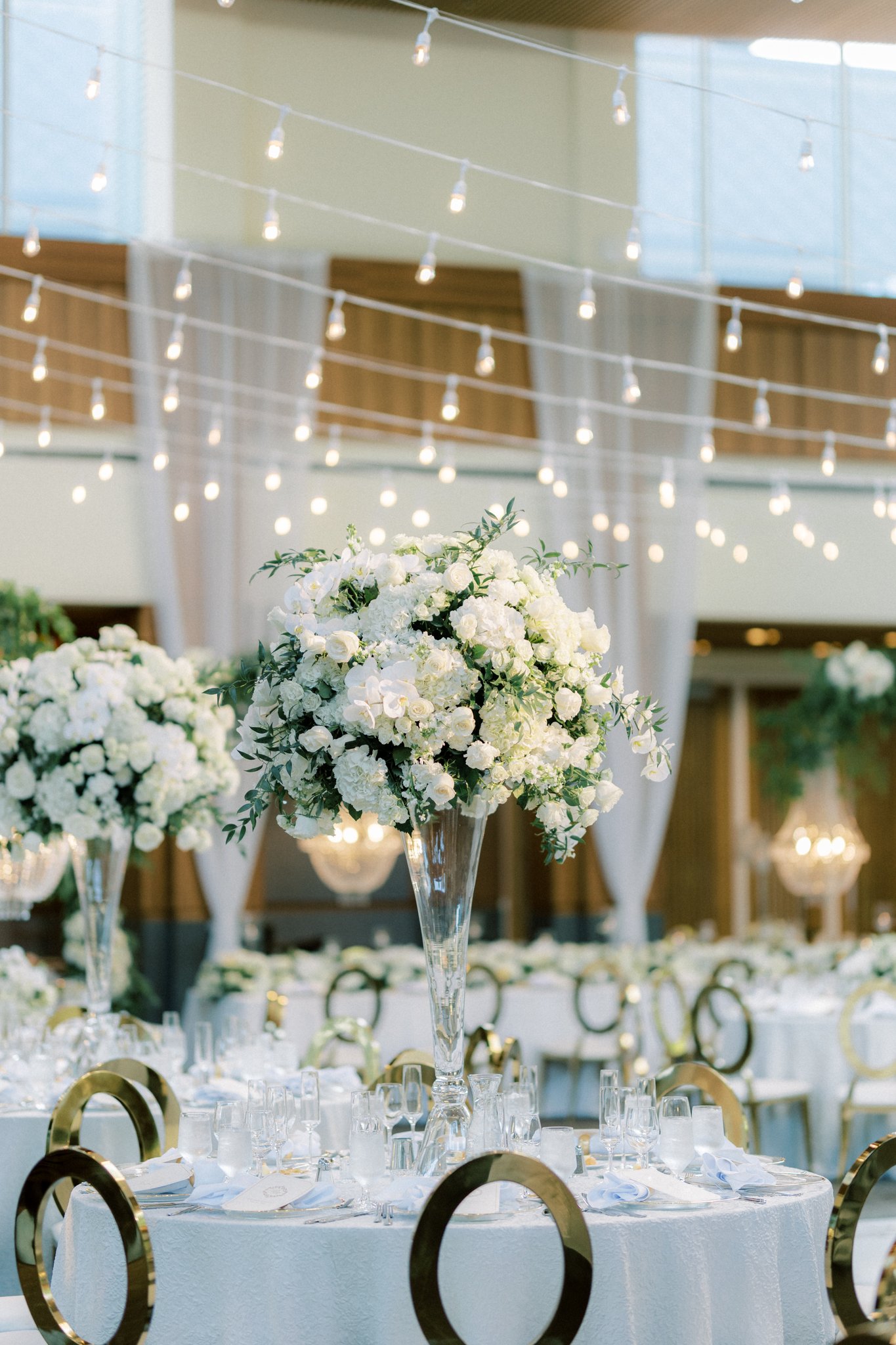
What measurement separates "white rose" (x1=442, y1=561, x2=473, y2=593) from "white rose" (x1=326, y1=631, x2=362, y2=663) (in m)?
0.22

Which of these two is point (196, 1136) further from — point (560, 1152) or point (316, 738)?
point (316, 738)

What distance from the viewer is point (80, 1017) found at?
251 inches

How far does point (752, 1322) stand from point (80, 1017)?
374cm

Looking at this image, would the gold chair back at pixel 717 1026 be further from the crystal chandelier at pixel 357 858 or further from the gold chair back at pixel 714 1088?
the crystal chandelier at pixel 357 858

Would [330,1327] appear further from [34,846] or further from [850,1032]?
[850,1032]

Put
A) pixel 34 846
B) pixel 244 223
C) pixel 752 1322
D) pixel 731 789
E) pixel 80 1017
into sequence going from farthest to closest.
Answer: pixel 731 789
pixel 244 223
pixel 80 1017
pixel 34 846
pixel 752 1322

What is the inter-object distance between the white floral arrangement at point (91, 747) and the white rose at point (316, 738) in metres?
2.06

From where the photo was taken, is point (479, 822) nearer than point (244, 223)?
Yes

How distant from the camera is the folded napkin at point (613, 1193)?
3.23m

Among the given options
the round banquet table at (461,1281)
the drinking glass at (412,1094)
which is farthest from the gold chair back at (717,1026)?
the round banquet table at (461,1281)

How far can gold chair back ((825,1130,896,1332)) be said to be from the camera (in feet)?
9.70

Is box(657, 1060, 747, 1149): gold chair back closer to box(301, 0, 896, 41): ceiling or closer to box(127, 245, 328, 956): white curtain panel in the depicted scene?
box(127, 245, 328, 956): white curtain panel

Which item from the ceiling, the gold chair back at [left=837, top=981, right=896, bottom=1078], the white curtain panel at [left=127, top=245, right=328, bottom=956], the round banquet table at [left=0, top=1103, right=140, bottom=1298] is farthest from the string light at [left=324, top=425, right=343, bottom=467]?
the round banquet table at [left=0, top=1103, right=140, bottom=1298]

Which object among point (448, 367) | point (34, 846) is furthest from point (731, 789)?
point (34, 846)
